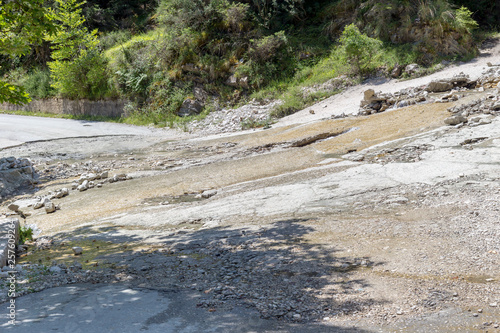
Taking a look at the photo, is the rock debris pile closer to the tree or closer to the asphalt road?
the asphalt road

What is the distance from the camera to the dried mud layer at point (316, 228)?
13.3 ft

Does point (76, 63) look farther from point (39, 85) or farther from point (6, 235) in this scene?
point (6, 235)

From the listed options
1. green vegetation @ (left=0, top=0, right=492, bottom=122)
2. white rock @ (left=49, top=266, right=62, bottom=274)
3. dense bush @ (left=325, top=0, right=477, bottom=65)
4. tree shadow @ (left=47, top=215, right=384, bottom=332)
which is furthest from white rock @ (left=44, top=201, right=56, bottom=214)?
dense bush @ (left=325, top=0, right=477, bottom=65)

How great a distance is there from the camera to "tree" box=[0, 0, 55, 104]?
680cm

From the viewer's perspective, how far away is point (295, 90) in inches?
715

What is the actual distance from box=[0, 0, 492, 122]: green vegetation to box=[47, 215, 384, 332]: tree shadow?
11728 millimetres

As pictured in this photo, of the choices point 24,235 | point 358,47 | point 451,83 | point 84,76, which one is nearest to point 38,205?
point 24,235

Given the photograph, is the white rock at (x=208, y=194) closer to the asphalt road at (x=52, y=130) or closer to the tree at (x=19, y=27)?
the tree at (x=19, y=27)

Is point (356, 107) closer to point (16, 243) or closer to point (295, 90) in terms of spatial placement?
point (295, 90)

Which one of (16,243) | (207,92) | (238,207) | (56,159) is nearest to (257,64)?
(207,92)

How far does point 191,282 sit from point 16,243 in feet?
10.9

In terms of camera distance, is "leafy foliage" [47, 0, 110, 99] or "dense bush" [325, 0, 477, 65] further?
"leafy foliage" [47, 0, 110, 99]

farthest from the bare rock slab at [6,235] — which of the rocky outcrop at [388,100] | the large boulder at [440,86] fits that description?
the large boulder at [440,86]

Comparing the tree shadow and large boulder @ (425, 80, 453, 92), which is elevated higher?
large boulder @ (425, 80, 453, 92)
